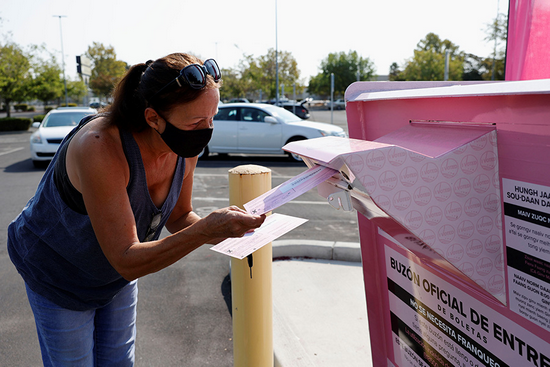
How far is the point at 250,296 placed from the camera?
2.57m

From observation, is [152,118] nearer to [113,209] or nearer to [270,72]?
[113,209]

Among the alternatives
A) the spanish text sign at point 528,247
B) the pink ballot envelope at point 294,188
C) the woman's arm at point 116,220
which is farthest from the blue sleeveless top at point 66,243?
the spanish text sign at point 528,247

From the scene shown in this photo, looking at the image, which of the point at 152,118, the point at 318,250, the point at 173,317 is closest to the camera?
the point at 152,118

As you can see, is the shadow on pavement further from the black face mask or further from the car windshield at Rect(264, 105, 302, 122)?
the black face mask

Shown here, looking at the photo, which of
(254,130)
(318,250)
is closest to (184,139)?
(318,250)

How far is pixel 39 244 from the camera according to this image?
168cm

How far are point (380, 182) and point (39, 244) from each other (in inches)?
51.2

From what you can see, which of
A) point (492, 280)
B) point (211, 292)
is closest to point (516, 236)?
point (492, 280)

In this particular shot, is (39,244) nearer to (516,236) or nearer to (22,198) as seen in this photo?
(516,236)

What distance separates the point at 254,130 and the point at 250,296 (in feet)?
30.8

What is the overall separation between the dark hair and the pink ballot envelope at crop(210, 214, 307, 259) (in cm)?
52

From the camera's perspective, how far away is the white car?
10.8m

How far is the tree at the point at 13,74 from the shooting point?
Result: 86.9 feet

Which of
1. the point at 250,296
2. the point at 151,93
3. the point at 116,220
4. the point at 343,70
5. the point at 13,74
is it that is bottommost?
the point at 250,296
